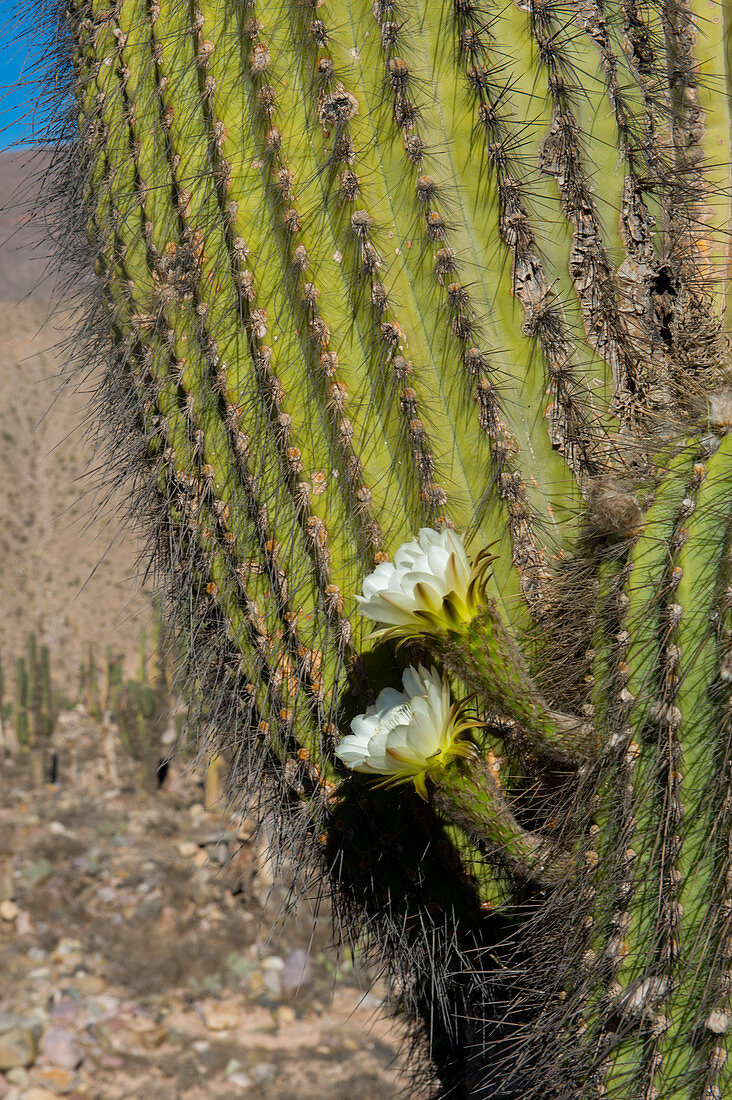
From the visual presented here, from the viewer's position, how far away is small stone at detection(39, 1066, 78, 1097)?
3938 mm

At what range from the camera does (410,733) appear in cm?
95

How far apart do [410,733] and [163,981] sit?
→ 4.72 metres

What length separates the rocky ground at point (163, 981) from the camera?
4.07 metres

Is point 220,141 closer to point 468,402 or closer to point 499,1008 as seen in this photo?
point 468,402

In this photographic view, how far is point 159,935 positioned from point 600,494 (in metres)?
5.22

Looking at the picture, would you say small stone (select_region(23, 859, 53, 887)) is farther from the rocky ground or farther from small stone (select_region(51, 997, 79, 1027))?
small stone (select_region(51, 997, 79, 1027))

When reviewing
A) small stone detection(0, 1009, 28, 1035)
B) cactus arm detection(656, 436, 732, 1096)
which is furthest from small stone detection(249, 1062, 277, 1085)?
cactus arm detection(656, 436, 732, 1096)

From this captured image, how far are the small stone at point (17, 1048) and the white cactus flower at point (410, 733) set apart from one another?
4.09m

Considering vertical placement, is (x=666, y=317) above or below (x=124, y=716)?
above

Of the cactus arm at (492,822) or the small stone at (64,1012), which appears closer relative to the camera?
the cactus arm at (492,822)

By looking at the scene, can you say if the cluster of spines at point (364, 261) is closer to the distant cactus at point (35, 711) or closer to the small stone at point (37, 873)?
the small stone at point (37, 873)

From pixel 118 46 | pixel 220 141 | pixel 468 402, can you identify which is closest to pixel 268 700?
pixel 468 402

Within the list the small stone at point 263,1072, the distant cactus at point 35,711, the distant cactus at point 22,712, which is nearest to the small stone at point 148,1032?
the small stone at point 263,1072

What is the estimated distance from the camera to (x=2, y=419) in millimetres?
16844
